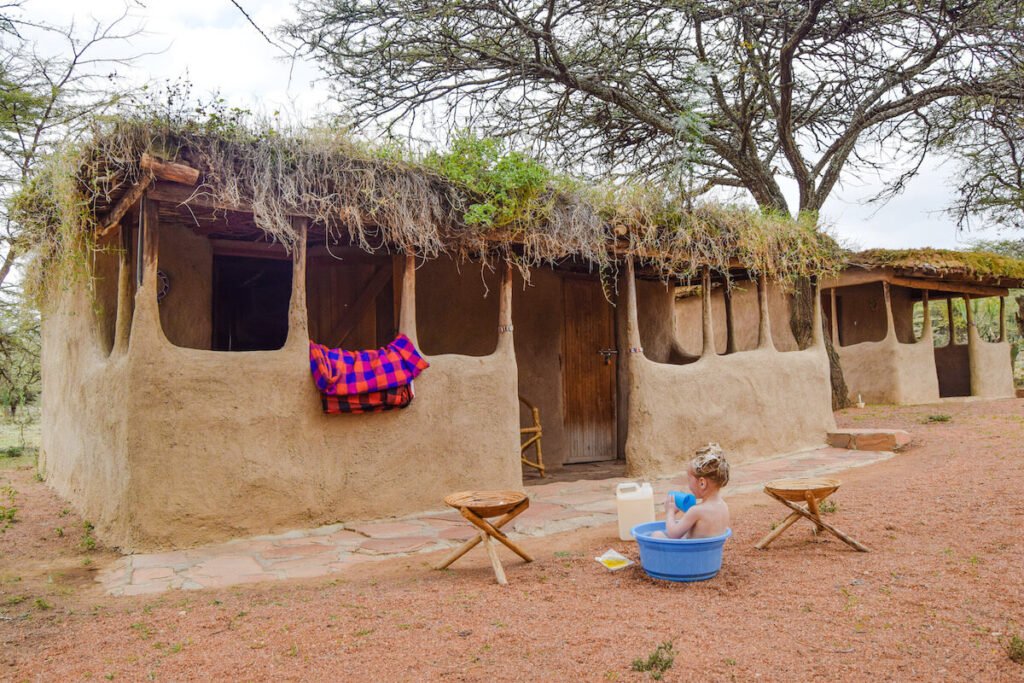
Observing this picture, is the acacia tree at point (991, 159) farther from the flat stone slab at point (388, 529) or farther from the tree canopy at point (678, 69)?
the flat stone slab at point (388, 529)

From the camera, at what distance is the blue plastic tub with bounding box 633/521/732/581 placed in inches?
160

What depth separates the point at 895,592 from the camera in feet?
12.6

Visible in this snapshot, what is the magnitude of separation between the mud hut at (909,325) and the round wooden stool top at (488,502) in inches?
445

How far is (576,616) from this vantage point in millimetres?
3637

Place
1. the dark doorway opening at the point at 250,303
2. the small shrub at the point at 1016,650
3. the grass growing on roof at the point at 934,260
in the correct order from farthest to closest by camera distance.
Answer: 1. the grass growing on roof at the point at 934,260
2. the dark doorway opening at the point at 250,303
3. the small shrub at the point at 1016,650

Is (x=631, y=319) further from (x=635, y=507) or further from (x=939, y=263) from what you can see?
(x=939, y=263)

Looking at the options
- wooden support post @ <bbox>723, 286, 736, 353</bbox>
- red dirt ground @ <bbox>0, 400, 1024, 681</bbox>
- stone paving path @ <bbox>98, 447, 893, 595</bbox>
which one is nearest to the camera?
red dirt ground @ <bbox>0, 400, 1024, 681</bbox>

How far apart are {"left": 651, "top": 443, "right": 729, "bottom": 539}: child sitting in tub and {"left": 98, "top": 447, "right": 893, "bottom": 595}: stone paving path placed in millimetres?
1685

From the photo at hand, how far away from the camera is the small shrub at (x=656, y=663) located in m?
2.90

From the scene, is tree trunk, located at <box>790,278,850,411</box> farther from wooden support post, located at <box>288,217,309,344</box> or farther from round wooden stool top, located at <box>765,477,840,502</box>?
wooden support post, located at <box>288,217,309,344</box>

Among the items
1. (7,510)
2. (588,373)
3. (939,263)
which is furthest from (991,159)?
(7,510)

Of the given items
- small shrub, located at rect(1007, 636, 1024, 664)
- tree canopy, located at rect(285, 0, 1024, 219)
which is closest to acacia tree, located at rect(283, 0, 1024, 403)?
tree canopy, located at rect(285, 0, 1024, 219)

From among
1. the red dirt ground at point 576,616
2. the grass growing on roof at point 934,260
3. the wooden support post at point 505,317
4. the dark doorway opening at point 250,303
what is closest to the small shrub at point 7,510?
the red dirt ground at point 576,616

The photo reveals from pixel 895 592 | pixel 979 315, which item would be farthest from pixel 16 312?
pixel 979 315
